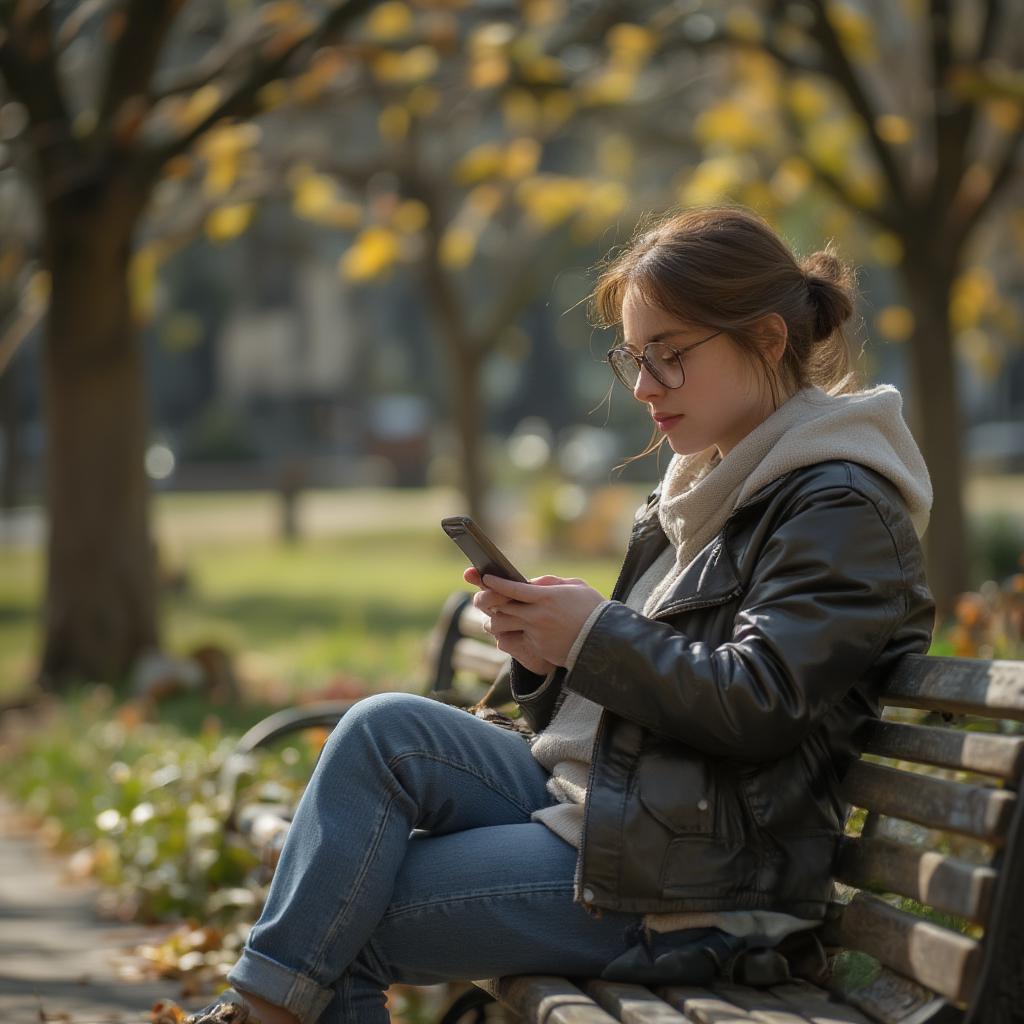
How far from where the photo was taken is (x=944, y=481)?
10008 mm

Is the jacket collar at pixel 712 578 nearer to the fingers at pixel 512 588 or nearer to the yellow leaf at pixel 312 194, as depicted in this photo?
the fingers at pixel 512 588

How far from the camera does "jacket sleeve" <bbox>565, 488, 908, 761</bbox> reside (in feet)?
7.74

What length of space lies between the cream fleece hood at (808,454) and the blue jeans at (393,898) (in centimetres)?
55

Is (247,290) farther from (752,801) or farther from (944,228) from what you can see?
(752,801)

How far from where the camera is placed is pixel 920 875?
2.35 metres

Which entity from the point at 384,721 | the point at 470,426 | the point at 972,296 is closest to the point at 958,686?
the point at 384,721

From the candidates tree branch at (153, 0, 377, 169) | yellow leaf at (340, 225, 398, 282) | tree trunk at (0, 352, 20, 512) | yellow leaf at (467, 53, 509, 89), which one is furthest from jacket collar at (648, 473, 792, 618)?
tree trunk at (0, 352, 20, 512)

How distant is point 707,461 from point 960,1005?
1012mm

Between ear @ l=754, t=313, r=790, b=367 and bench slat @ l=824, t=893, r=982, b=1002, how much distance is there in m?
0.85

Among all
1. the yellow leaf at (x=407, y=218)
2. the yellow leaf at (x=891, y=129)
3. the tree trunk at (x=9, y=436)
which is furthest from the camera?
the tree trunk at (x=9, y=436)

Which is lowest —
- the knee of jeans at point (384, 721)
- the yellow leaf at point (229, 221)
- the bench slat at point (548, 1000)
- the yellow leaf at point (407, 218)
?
the bench slat at point (548, 1000)

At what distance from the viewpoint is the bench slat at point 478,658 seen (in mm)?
4000

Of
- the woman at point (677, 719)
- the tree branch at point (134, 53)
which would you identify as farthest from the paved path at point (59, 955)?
the tree branch at point (134, 53)

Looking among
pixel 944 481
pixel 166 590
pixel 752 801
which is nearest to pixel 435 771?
pixel 752 801
